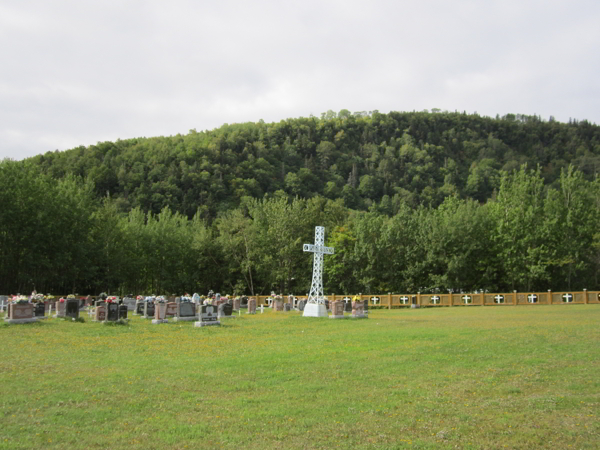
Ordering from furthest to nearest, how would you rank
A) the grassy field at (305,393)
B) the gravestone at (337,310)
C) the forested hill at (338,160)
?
the forested hill at (338,160), the gravestone at (337,310), the grassy field at (305,393)

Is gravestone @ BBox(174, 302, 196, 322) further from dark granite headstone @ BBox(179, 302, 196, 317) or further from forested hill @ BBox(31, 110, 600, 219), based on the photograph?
forested hill @ BBox(31, 110, 600, 219)

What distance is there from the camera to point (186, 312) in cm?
2558

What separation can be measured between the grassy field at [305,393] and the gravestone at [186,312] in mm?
8409

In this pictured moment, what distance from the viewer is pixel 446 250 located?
50906mm

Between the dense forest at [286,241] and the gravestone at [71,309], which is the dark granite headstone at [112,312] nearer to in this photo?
the gravestone at [71,309]

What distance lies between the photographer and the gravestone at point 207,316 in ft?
74.8

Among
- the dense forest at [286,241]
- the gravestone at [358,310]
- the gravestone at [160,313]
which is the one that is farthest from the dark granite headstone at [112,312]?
the dense forest at [286,241]

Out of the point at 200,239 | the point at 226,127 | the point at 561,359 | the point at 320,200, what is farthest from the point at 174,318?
the point at 226,127

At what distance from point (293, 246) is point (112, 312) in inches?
A: 1243

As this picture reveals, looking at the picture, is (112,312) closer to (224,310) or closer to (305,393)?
(224,310)

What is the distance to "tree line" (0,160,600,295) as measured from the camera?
42.9 m

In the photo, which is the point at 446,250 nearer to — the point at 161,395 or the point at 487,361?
the point at 487,361

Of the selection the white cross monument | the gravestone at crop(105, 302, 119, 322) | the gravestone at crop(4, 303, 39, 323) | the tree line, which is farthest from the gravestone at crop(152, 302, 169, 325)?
the tree line

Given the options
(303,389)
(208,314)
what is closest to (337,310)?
(208,314)
